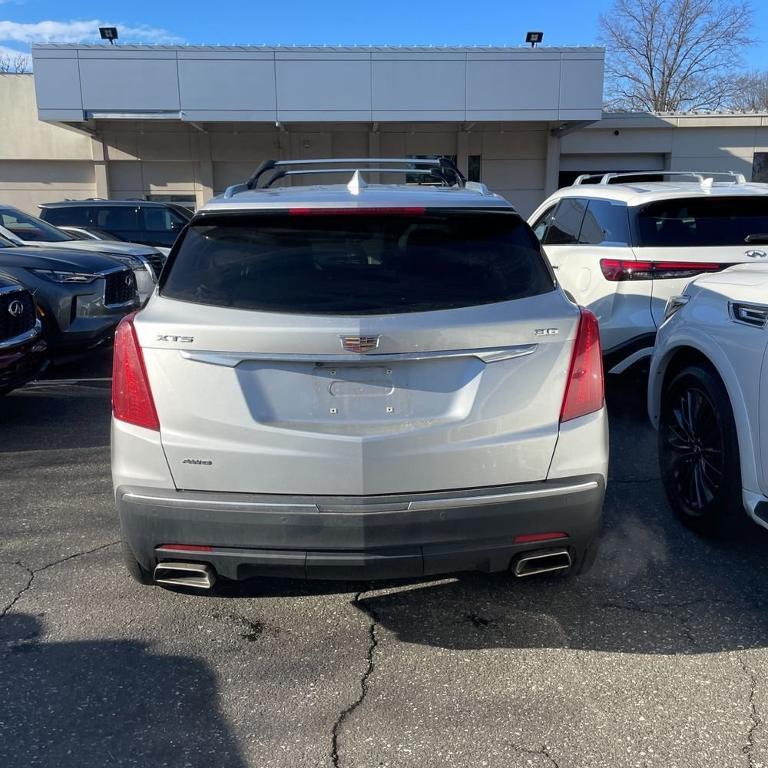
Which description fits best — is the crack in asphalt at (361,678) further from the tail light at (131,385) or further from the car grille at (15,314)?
the car grille at (15,314)

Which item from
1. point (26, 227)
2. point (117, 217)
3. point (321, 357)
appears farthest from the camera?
point (117, 217)

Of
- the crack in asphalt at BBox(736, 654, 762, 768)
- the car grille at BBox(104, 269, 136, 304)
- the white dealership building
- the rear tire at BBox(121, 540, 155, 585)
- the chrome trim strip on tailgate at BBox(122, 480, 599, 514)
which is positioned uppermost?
the white dealership building

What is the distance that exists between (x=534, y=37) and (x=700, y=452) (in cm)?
1879

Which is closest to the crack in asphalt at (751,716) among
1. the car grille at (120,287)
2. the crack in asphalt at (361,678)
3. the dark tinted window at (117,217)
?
the crack in asphalt at (361,678)

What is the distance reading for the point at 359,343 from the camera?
2545 mm

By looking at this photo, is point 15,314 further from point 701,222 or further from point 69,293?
point 701,222

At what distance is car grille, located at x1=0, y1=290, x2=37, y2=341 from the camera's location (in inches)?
216

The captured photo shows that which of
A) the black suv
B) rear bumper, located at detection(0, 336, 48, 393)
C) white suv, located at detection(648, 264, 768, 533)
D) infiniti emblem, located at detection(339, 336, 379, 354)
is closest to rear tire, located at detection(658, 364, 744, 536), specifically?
white suv, located at detection(648, 264, 768, 533)

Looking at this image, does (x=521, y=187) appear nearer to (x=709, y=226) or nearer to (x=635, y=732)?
(x=709, y=226)

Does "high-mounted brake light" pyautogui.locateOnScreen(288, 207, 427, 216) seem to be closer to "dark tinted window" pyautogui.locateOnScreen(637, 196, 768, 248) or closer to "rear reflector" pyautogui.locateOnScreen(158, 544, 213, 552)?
"rear reflector" pyautogui.locateOnScreen(158, 544, 213, 552)

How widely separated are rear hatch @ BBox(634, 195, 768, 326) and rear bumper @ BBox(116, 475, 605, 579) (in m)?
3.18

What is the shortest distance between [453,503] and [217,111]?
18.0m

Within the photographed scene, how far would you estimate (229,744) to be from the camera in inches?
97.5

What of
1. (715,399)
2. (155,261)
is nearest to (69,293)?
(155,261)
